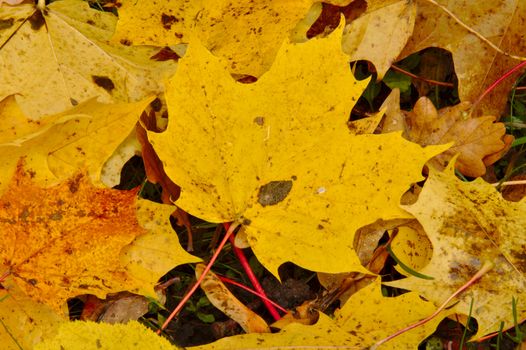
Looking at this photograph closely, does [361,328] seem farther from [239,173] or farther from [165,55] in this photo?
[165,55]

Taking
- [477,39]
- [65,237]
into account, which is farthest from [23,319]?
[477,39]

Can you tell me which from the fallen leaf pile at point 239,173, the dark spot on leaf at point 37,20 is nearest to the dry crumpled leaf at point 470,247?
the fallen leaf pile at point 239,173

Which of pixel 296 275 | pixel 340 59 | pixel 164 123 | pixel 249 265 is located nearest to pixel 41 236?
pixel 164 123

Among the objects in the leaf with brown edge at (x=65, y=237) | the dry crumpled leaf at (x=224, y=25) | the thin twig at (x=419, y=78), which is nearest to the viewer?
the leaf with brown edge at (x=65, y=237)

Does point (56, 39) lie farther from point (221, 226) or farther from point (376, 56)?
point (376, 56)

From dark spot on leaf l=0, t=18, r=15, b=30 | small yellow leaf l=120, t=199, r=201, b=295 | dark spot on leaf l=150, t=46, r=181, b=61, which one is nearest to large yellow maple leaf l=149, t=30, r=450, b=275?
small yellow leaf l=120, t=199, r=201, b=295

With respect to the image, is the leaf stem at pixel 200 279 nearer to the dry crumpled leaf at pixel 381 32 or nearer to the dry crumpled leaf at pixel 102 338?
the dry crumpled leaf at pixel 102 338

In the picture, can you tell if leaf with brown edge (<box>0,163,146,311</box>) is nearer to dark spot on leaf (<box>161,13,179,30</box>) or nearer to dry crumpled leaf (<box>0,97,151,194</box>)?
dry crumpled leaf (<box>0,97,151,194</box>)
